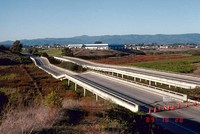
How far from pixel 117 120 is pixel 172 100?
14.5 metres

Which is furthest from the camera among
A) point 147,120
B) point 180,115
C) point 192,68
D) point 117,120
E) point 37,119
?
point 192,68

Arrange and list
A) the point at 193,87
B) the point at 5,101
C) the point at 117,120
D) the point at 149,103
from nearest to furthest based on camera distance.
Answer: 1. the point at 117,120
2. the point at 5,101
3. the point at 149,103
4. the point at 193,87

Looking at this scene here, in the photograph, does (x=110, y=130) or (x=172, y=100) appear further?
(x=172, y=100)

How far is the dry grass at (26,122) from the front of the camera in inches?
447

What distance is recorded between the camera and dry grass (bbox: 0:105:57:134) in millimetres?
11356

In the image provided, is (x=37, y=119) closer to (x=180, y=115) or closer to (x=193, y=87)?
(x=180, y=115)

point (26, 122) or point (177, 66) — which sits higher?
point (26, 122)

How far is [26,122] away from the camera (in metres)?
12.2

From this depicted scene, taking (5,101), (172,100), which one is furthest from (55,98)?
(172,100)

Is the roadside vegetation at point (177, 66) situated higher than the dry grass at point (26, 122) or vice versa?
the dry grass at point (26, 122)

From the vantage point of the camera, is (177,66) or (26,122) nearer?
(26,122)

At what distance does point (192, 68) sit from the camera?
6744 centimetres

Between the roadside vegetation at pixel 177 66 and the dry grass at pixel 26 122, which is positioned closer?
the dry grass at pixel 26 122

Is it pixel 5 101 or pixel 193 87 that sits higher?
pixel 5 101
